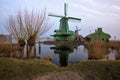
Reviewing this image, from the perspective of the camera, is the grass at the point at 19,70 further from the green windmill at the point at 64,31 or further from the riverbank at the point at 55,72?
the green windmill at the point at 64,31

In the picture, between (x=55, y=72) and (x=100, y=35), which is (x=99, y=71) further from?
(x=100, y=35)

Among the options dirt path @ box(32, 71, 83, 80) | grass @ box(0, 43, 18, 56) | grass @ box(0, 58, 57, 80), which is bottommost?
dirt path @ box(32, 71, 83, 80)

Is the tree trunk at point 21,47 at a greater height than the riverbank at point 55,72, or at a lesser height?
greater

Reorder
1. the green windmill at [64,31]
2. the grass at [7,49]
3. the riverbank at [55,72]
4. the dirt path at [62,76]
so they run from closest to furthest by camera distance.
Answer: the dirt path at [62,76], the riverbank at [55,72], the grass at [7,49], the green windmill at [64,31]

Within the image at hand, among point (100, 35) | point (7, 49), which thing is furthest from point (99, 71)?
point (100, 35)

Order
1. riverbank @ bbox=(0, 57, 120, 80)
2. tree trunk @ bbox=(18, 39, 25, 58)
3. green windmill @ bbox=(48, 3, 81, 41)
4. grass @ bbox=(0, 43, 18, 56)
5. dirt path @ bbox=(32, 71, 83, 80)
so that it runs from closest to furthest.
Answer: dirt path @ bbox=(32, 71, 83, 80), riverbank @ bbox=(0, 57, 120, 80), tree trunk @ bbox=(18, 39, 25, 58), grass @ bbox=(0, 43, 18, 56), green windmill @ bbox=(48, 3, 81, 41)

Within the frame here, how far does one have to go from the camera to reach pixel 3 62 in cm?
1135

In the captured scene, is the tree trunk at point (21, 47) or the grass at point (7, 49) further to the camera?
the grass at point (7, 49)

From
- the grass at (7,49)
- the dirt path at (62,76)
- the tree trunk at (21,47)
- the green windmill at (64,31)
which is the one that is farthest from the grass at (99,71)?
the green windmill at (64,31)

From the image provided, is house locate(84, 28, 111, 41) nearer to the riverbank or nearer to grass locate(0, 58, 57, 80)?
the riverbank

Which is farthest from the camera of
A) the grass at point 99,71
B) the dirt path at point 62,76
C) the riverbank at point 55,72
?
the grass at point 99,71

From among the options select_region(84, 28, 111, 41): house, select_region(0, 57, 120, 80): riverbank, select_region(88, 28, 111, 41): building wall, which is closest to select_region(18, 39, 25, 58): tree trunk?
select_region(0, 57, 120, 80): riverbank

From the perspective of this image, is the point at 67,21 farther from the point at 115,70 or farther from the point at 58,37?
the point at 115,70

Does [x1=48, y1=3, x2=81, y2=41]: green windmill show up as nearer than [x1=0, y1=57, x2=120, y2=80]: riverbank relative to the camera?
No
